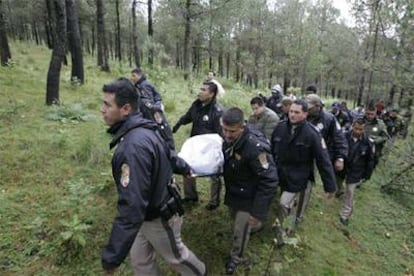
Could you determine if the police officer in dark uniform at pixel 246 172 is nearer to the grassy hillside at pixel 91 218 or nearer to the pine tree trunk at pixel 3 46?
the grassy hillside at pixel 91 218

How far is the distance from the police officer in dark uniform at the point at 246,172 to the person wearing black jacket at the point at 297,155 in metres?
0.88

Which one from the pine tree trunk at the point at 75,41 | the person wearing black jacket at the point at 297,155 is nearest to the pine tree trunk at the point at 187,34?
the pine tree trunk at the point at 75,41

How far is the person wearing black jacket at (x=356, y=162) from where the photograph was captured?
21.3 feet

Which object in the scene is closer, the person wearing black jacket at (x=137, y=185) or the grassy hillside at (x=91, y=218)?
the person wearing black jacket at (x=137, y=185)

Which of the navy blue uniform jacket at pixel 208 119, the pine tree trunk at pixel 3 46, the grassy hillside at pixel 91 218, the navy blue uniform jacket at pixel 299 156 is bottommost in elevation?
the grassy hillside at pixel 91 218

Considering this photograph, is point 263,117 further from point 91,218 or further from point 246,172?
point 91,218

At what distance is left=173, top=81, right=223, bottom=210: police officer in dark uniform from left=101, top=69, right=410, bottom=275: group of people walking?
15mm

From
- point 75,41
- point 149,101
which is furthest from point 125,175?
point 75,41

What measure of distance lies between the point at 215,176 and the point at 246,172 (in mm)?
505

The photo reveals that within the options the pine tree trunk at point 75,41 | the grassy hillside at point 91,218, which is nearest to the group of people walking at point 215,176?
the grassy hillside at point 91,218

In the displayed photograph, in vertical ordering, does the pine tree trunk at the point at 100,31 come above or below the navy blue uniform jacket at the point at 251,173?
above

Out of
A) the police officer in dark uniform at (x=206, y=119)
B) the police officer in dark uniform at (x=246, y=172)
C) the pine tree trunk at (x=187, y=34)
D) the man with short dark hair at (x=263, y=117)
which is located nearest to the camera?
the police officer in dark uniform at (x=246, y=172)

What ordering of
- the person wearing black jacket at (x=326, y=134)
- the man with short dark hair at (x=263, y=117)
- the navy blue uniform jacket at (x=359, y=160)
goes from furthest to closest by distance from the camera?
the navy blue uniform jacket at (x=359, y=160) → the man with short dark hair at (x=263, y=117) → the person wearing black jacket at (x=326, y=134)

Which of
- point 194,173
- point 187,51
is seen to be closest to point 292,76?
point 187,51
